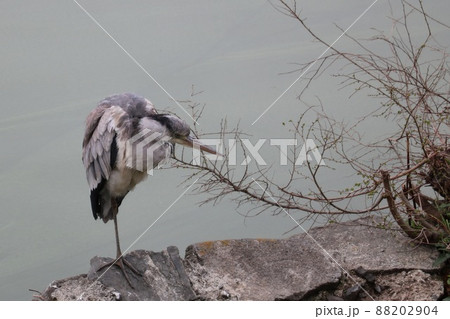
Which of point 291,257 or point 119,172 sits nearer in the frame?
point 119,172

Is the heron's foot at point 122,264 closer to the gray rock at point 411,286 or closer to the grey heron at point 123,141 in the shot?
the grey heron at point 123,141

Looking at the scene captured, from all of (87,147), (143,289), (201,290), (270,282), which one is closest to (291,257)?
(270,282)

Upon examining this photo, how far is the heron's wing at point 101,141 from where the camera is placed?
3.04 m

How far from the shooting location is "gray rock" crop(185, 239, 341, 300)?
10.2 ft

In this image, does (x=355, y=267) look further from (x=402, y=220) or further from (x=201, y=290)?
(x=201, y=290)

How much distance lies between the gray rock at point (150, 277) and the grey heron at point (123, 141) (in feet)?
0.12

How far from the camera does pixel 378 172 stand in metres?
3.22

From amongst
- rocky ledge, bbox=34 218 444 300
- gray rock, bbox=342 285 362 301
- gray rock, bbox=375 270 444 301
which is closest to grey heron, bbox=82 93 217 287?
rocky ledge, bbox=34 218 444 300

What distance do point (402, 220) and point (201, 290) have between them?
902 millimetres

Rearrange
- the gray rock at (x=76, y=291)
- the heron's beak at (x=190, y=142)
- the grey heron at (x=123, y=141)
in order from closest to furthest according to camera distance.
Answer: the gray rock at (x=76, y=291), the grey heron at (x=123, y=141), the heron's beak at (x=190, y=142)

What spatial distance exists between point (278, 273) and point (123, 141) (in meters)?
0.81

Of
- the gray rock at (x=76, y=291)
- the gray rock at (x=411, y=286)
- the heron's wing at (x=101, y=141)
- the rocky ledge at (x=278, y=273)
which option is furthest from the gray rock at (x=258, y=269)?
the heron's wing at (x=101, y=141)

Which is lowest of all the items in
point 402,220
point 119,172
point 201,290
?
point 201,290

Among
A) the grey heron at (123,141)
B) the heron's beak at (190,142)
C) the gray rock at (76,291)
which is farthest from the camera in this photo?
the heron's beak at (190,142)
